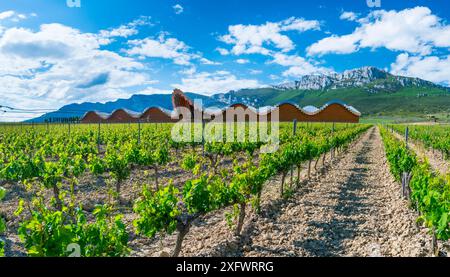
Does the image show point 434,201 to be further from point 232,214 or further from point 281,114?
point 281,114

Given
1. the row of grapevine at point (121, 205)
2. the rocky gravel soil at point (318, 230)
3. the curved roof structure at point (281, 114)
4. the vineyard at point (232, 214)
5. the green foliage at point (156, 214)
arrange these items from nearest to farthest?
the row of grapevine at point (121, 205)
the vineyard at point (232, 214)
the green foliage at point (156, 214)
the rocky gravel soil at point (318, 230)
the curved roof structure at point (281, 114)

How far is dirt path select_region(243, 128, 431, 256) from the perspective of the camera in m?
6.52

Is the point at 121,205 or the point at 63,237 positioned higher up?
the point at 63,237

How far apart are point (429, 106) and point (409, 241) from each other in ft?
567

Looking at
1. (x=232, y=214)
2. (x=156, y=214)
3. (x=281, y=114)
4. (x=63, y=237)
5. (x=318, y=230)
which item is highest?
(x=281, y=114)

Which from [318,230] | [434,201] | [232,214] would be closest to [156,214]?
[232,214]

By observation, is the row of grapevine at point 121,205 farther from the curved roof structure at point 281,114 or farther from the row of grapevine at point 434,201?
the curved roof structure at point 281,114

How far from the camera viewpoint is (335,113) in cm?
7750

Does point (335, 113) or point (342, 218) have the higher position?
point (335, 113)

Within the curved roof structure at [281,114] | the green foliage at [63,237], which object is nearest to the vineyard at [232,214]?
the green foliage at [63,237]

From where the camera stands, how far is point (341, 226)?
25.7 feet

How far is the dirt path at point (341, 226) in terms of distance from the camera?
6.52 m
